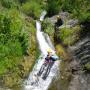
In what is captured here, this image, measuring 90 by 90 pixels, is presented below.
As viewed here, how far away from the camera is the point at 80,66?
99.1 ft

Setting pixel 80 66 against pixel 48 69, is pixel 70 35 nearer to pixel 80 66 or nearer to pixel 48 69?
pixel 80 66

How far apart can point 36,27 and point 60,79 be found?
1967cm

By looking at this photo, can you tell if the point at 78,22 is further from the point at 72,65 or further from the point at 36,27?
the point at 72,65

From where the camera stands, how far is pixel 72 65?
30.5m

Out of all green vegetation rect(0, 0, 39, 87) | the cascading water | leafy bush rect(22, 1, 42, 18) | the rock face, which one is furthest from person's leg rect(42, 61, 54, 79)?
leafy bush rect(22, 1, 42, 18)

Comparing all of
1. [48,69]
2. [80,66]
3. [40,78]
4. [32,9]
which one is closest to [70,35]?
[80,66]

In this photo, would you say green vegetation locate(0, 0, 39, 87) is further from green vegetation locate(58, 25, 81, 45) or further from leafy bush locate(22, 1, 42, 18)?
leafy bush locate(22, 1, 42, 18)

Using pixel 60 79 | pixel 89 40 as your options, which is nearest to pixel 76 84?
pixel 60 79

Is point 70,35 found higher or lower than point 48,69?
lower

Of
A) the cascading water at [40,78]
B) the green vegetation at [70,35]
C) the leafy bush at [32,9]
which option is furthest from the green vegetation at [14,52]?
the leafy bush at [32,9]

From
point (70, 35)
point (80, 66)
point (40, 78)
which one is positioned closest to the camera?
point (40, 78)

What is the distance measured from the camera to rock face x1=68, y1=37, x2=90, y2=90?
26.5 meters

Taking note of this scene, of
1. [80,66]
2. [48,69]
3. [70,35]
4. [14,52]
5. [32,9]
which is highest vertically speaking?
[14,52]

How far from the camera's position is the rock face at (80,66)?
2655cm
